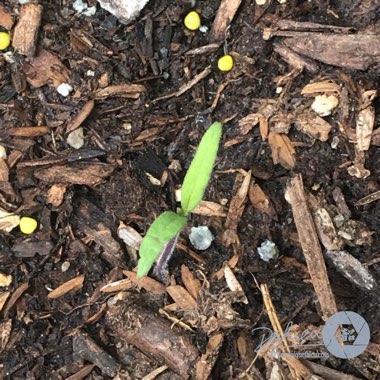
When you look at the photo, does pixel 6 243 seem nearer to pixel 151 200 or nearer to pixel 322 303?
pixel 151 200

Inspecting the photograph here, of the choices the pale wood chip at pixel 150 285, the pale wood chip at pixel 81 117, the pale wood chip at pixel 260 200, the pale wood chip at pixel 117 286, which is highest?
the pale wood chip at pixel 81 117

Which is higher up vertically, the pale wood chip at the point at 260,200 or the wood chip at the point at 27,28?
the wood chip at the point at 27,28

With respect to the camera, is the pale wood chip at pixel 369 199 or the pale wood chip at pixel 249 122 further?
the pale wood chip at pixel 249 122

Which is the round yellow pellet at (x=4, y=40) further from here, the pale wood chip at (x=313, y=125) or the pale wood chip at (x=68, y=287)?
the pale wood chip at (x=313, y=125)

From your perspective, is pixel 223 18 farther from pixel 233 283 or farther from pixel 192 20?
pixel 233 283

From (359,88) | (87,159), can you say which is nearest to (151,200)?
(87,159)

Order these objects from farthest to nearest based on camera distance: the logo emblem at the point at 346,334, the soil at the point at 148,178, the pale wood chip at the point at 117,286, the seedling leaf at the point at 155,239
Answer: the pale wood chip at the point at 117,286
the soil at the point at 148,178
the logo emblem at the point at 346,334
the seedling leaf at the point at 155,239

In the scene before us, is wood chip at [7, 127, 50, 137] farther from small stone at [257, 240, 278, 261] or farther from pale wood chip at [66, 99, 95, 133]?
small stone at [257, 240, 278, 261]

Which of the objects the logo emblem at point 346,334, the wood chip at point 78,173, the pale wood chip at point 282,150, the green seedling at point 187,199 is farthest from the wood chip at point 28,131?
the logo emblem at point 346,334
